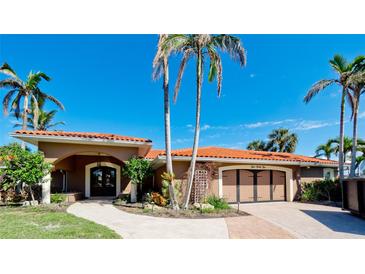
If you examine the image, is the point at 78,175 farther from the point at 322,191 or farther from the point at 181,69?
the point at 322,191

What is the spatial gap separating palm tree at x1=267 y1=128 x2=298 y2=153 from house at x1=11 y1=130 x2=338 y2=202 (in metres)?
12.6

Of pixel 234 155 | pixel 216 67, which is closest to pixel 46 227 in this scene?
pixel 216 67

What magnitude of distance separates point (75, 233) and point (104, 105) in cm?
1214

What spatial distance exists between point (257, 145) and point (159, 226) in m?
28.1

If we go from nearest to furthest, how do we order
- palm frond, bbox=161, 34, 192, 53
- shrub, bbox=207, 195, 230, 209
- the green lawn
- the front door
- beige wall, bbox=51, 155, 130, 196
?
the green lawn → palm frond, bbox=161, 34, 192, 53 → shrub, bbox=207, 195, 230, 209 → beige wall, bbox=51, 155, 130, 196 → the front door

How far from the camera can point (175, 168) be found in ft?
40.5

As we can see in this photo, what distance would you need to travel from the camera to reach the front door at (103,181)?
17.0 metres

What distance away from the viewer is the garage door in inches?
546

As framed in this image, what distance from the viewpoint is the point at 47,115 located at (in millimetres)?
24844

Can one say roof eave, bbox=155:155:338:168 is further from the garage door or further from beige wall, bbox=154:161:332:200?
the garage door

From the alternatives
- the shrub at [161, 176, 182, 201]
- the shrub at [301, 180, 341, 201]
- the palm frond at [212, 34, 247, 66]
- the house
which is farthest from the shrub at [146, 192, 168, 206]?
the shrub at [301, 180, 341, 201]

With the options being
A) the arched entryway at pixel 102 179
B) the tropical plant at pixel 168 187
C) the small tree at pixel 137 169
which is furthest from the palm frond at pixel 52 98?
the tropical plant at pixel 168 187
